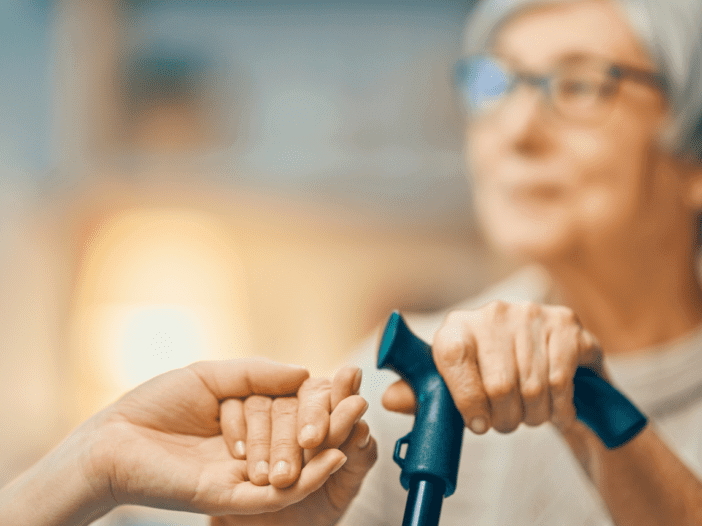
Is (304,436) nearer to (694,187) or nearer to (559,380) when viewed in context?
(559,380)

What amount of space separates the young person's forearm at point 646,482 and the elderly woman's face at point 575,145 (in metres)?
0.27

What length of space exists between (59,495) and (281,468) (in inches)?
3.9

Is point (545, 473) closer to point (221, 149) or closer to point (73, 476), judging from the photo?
point (73, 476)

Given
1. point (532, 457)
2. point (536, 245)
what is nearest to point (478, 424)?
point (532, 457)

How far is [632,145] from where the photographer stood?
61 cm

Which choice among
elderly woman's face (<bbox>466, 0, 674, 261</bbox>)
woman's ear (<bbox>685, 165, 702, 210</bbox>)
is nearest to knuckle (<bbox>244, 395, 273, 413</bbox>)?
elderly woman's face (<bbox>466, 0, 674, 261</bbox>)

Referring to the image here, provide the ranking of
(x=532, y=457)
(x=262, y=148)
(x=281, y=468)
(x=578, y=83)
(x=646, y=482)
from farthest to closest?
(x=262, y=148) < (x=578, y=83) < (x=532, y=457) < (x=646, y=482) < (x=281, y=468)

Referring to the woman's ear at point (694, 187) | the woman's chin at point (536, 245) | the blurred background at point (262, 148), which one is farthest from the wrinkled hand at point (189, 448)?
the blurred background at point (262, 148)

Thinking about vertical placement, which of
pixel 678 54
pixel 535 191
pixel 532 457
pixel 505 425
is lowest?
pixel 532 457

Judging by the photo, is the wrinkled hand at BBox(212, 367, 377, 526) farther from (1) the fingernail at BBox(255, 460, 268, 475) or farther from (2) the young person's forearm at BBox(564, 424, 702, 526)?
(2) the young person's forearm at BBox(564, 424, 702, 526)

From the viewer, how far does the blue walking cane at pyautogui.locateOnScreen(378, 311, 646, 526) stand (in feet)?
0.81

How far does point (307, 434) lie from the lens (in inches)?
10.2

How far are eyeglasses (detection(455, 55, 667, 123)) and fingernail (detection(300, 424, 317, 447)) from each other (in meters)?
0.46

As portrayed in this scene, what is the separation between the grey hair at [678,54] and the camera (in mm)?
563
